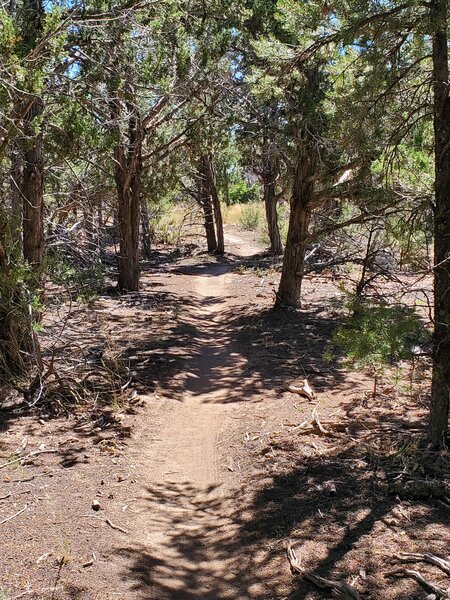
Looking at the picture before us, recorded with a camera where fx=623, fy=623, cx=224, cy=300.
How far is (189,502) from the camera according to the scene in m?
5.88

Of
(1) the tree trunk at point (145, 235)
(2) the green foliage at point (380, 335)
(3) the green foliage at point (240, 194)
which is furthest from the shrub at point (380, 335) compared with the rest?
(3) the green foliage at point (240, 194)

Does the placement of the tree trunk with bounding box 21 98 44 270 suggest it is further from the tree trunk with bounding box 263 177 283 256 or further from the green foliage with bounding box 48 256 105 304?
the tree trunk with bounding box 263 177 283 256

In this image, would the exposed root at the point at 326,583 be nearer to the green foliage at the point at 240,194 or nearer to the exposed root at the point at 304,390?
the exposed root at the point at 304,390

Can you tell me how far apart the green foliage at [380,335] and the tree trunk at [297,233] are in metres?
7.66

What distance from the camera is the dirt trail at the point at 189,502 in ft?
14.9

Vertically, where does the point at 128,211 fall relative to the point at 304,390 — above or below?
above

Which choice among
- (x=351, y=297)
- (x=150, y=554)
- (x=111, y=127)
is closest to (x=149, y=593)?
(x=150, y=554)

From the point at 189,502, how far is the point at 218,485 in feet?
1.34

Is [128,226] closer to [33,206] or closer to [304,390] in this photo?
[33,206]

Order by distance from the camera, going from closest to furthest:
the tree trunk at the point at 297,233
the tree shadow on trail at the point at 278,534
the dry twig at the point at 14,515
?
1. the tree shadow on trail at the point at 278,534
2. the dry twig at the point at 14,515
3. the tree trunk at the point at 297,233

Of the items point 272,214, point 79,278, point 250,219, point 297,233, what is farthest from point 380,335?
point 250,219

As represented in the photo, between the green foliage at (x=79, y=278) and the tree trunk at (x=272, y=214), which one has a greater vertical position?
the tree trunk at (x=272, y=214)

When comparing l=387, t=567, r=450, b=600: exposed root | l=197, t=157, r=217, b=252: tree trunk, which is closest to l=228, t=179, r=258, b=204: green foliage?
l=197, t=157, r=217, b=252: tree trunk

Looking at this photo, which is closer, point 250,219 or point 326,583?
point 326,583
